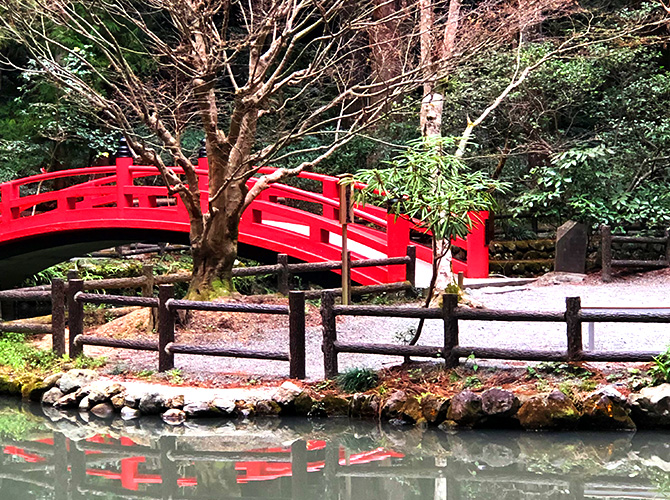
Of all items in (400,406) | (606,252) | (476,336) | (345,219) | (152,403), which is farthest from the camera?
(606,252)

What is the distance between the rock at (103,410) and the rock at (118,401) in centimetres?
6

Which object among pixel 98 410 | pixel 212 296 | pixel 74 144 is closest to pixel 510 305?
pixel 212 296

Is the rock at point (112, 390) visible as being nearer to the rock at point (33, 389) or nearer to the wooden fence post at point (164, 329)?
the wooden fence post at point (164, 329)

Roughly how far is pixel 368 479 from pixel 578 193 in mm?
10327

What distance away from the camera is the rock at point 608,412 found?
7363 mm

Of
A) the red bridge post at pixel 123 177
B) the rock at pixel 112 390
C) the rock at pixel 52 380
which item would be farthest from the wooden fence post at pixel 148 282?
the rock at pixel 112 390

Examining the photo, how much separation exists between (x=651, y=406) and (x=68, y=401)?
536cm

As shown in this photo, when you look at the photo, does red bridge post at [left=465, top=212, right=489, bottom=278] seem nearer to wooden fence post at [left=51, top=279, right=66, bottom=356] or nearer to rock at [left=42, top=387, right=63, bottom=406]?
wooden fence post at [left=51, top=279, right=66, bottom=356]

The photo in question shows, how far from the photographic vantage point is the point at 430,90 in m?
11.7

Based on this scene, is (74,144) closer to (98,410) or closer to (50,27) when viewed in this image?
(50,27)

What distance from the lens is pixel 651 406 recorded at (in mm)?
7281

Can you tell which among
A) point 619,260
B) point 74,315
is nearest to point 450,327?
point 74,315

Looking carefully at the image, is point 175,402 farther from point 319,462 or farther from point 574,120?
point 574,120

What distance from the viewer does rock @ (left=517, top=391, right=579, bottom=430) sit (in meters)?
7.41
